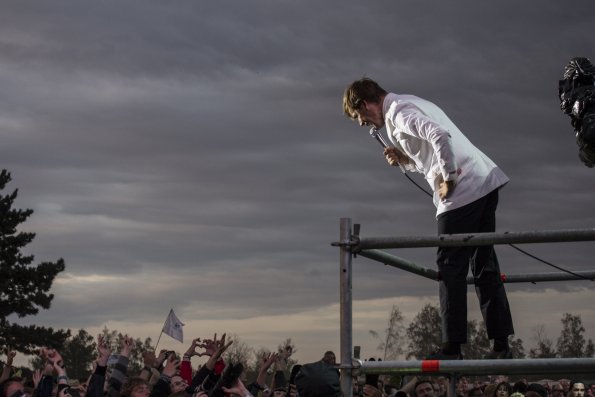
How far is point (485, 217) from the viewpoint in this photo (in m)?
6.29

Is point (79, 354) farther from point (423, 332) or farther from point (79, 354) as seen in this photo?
point (423, 332)

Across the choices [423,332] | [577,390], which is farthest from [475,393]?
[423,332]

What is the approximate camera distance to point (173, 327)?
20641 millimetres

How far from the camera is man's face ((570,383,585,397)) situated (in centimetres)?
1448

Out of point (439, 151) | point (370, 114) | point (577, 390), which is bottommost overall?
point (577, 390)

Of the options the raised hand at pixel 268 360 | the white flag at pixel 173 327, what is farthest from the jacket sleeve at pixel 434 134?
the white flag at pixel 173 327

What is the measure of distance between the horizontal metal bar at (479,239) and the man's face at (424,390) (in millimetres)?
5791

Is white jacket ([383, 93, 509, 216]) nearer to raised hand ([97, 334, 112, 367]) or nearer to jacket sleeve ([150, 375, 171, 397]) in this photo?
jacket sleeve ([150, 375, 171, 397])

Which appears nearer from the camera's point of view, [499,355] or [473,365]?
[473,365]

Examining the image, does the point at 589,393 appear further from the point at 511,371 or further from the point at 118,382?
the point at 511,371

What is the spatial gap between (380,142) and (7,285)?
2008 inches

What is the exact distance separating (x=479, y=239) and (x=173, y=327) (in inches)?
645

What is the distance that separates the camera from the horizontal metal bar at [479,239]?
476 cm

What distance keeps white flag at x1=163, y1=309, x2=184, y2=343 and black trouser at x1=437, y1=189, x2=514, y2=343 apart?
14.7 metres
